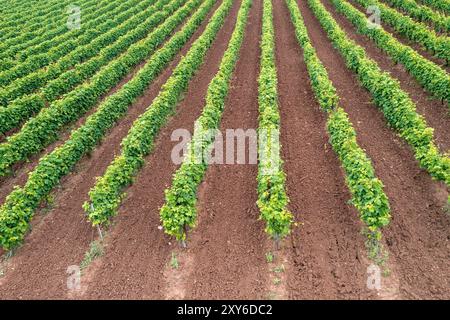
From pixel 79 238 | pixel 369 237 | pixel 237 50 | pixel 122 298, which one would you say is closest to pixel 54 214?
pixel 79 238

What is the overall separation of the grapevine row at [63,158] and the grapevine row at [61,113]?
79.6 inches

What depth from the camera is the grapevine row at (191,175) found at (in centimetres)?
1154

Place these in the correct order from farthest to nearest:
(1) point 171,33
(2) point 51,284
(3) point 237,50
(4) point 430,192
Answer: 1. (1) point 171,33
2. (3) point 237,50
3. (4) point 430,192
4. (2) point 51,284

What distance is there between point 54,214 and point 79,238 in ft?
6.38

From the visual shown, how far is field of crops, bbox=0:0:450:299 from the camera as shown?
11148 millimetres

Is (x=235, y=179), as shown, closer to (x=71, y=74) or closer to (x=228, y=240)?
(x=228, y=240)

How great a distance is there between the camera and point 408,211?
12.7 meters

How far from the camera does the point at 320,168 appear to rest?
15.1 m

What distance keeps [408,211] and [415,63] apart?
11.1 metres

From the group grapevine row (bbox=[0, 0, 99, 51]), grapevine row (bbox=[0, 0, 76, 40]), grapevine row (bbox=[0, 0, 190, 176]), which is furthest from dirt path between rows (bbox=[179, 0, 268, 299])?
grapevine row (bbox=[0, 0, 76, 40])

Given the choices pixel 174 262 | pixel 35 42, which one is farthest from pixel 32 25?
pixel 174 262

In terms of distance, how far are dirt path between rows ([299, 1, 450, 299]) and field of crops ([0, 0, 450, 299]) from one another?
5 centimetres

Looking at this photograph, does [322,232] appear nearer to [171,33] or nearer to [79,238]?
[79,238]
